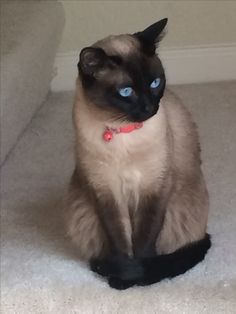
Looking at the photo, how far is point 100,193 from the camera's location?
5.19 ft

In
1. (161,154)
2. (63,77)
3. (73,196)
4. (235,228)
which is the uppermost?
(161,154)

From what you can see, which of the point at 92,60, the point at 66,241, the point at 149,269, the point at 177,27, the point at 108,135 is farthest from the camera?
the point at 177,27

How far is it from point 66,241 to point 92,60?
0.64 metres

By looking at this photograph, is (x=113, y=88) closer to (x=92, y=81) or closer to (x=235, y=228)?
(x=92, y=81)

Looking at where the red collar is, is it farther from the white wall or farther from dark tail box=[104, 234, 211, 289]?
the white wall

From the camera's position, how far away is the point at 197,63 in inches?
107

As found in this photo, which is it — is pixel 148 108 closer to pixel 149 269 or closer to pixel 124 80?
pixel 124 80

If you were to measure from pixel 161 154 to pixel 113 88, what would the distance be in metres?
0.22

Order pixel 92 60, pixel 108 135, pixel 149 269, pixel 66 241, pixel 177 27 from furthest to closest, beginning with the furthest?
pixel 177 27 < pixel 66 241 < pixel 149 269 < pixel 108 135 < pixel 92 60

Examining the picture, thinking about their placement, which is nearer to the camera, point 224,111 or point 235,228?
point 235,228

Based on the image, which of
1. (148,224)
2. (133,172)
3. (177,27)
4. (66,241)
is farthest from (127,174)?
(177,27)

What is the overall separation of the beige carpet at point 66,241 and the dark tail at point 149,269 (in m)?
0.02

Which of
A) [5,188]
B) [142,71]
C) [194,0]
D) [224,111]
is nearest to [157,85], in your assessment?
[142,71]

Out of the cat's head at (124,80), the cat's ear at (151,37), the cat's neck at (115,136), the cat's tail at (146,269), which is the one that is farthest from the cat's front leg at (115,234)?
the cat's ear at (151,37)
